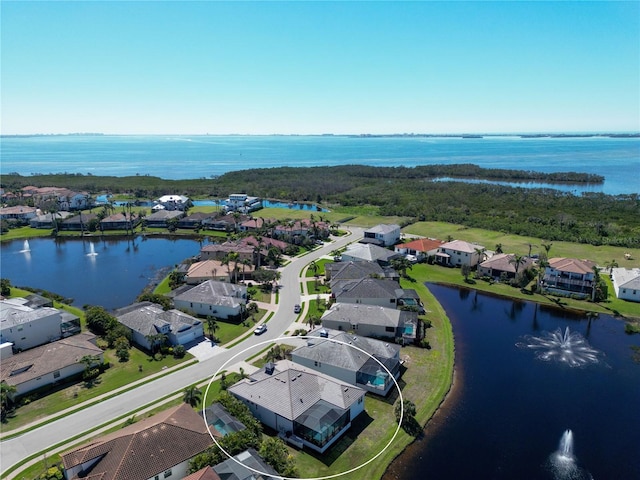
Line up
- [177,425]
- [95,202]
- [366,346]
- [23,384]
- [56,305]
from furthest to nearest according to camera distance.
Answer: [95,202] → [56,305] → [366,346] → [23,384] → [177,425]

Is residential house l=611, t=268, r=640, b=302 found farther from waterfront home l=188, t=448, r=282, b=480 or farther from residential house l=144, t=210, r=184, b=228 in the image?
residential house l=144, t=210, r=184, b=228

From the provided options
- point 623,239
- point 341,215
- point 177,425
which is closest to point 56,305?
point 177,425

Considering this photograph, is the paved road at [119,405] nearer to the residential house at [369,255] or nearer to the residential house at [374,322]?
the residential house at [374,322]

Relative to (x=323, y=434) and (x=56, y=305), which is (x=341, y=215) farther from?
(x=323, y=434)

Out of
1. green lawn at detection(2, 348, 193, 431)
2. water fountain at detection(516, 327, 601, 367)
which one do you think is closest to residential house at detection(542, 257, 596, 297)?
water fountain at detection(516, 327, 601, 367)

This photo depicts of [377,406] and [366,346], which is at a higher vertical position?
[366,346]
